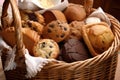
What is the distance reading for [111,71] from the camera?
0.81 m

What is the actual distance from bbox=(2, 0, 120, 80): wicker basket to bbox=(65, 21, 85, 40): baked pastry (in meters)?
0.13

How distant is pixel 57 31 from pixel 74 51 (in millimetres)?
91

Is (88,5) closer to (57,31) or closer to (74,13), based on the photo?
(74,13)

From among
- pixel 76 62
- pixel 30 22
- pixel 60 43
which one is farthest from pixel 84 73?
pixel 30 22

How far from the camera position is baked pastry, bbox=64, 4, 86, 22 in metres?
0.91

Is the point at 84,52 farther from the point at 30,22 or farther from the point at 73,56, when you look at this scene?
the point at 30,22

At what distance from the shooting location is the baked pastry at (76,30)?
2.67 feet

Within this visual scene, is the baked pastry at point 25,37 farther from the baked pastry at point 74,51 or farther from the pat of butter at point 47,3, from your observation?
the pat of butter at point 47,3

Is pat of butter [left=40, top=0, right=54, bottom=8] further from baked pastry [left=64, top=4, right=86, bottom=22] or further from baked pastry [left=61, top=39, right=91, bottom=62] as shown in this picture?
baked pastry [left=61, top=39, right=91, bottom=62]

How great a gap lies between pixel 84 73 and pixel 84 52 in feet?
0.26

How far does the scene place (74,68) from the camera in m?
0.68

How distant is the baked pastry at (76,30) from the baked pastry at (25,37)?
0.41 feet

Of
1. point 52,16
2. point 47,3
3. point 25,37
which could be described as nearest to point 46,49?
point 25,37

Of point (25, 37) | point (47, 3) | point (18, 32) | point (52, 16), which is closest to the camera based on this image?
point (18, 32)
